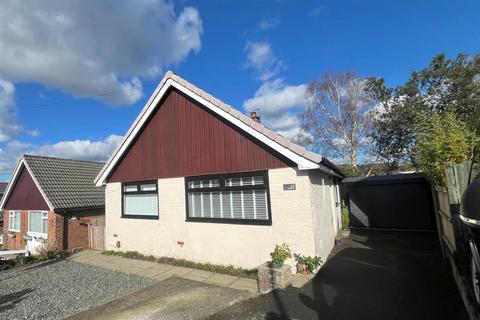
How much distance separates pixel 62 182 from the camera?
48.4ft

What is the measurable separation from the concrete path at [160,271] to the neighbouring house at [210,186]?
0.53 metres

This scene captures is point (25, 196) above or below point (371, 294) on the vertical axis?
above

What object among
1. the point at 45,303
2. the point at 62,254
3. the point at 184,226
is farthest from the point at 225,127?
the point at 62,254

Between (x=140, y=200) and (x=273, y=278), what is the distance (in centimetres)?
640

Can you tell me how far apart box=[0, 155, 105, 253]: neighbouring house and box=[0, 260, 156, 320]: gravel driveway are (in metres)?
3.62

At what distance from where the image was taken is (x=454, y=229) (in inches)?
178

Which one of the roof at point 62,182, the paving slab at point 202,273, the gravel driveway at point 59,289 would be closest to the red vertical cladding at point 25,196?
the roof at point 62,182

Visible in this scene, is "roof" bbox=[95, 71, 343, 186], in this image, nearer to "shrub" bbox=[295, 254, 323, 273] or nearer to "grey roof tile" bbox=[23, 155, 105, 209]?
"shrub" bbox=[295, 254, 323, 273]

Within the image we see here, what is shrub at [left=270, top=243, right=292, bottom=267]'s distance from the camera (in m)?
6.33

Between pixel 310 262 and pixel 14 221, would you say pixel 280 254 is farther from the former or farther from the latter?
pixel 14 221

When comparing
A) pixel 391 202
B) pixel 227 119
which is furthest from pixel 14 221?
pixel 391 202

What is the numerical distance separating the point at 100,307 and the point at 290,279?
4061 mm

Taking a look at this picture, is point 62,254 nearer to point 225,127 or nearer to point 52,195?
point 52,195

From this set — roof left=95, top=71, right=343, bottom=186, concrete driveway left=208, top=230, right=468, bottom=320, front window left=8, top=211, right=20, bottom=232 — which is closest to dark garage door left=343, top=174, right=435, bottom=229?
concrete driveway left=208, top=230, right=468, bottom=320
